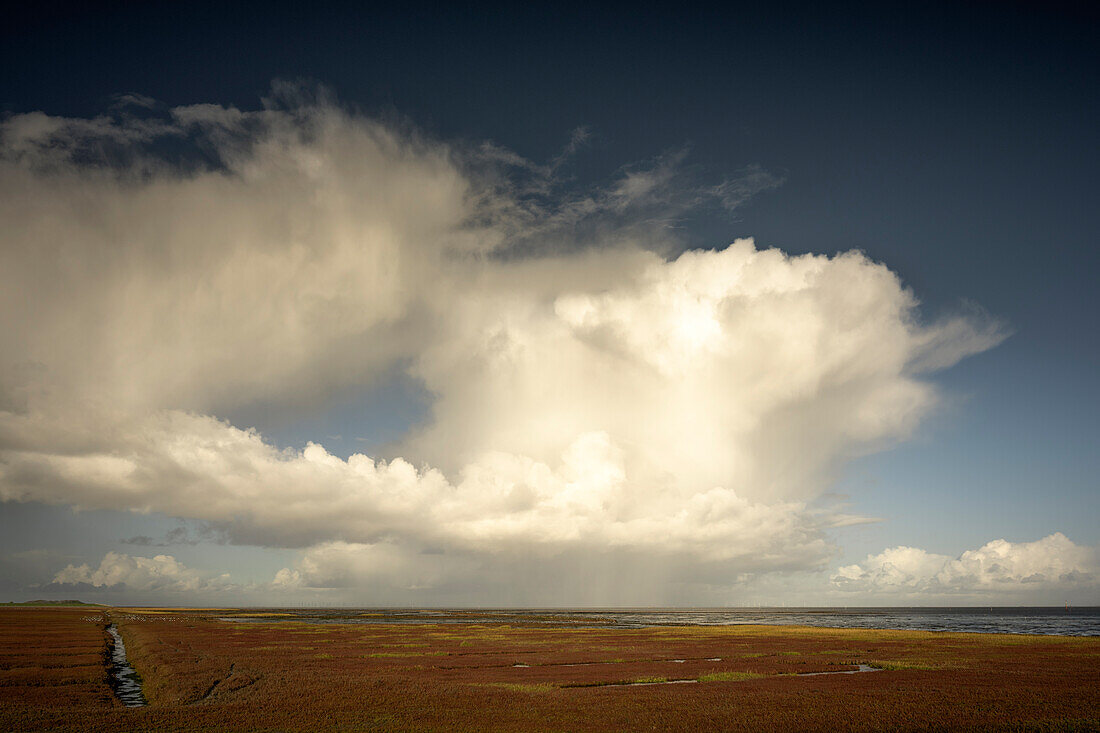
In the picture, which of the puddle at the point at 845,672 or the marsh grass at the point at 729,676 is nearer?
the marsh grass at the point at 729,676

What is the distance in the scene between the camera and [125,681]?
5078 centimetres

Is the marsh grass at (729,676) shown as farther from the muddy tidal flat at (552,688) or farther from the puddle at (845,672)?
the puddle at (845,672)

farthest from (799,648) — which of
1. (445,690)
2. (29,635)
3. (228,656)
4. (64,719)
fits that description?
(29,635)

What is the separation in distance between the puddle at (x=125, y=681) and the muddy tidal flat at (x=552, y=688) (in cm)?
76

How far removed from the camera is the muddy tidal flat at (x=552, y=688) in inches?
1273

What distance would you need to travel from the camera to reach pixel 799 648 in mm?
73562

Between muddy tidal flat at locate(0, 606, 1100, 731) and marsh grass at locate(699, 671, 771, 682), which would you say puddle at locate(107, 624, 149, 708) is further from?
marsh grass at locate(699, 671, 771, 682)

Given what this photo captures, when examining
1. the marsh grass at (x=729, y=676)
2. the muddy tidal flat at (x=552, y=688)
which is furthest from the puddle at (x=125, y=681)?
the marsh grass at (x=729, y=676)

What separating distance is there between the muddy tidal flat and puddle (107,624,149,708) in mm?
764

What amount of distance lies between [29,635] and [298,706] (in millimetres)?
85066

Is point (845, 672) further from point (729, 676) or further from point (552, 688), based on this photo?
point (552, 688)

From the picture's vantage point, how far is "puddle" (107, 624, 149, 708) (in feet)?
133

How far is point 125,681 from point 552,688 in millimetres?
37374

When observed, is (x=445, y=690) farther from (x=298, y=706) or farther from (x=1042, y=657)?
(x=1042, y=657)
